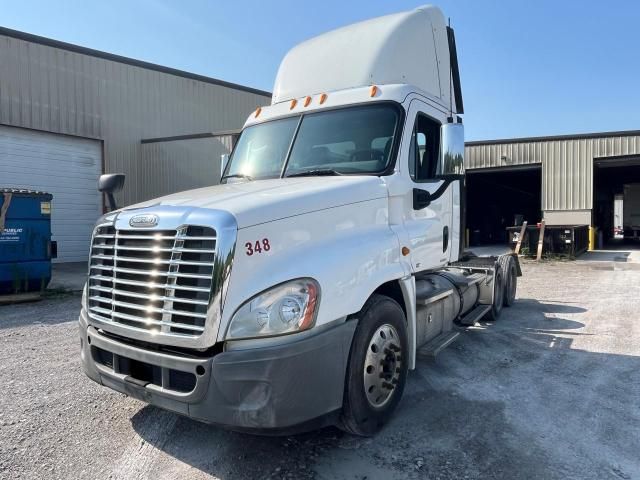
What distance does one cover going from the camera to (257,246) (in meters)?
2.85

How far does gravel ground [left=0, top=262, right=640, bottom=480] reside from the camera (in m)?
3.15

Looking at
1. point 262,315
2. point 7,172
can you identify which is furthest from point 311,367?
point 7,172

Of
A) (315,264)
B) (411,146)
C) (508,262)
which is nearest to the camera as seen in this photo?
(315,264)

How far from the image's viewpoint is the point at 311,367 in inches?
112

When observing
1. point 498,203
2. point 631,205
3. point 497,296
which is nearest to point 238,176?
point 497,296

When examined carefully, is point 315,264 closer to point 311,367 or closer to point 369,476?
point 311,367

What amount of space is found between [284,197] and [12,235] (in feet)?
28.7

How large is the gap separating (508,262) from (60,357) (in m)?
7.45

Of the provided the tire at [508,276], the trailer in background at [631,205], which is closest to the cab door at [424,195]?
the tire at [508,276]

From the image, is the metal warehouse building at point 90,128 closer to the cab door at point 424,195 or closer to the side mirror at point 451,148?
the cab door at point 424,195

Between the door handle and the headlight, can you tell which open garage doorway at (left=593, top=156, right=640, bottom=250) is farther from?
the headlight

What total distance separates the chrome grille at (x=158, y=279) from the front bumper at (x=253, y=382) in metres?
0.22

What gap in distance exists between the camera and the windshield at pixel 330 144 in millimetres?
4012

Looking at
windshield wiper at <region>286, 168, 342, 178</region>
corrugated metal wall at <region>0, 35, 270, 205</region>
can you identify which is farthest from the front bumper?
corrugated metal wall at <region>0, 35, 270, 205</region>
